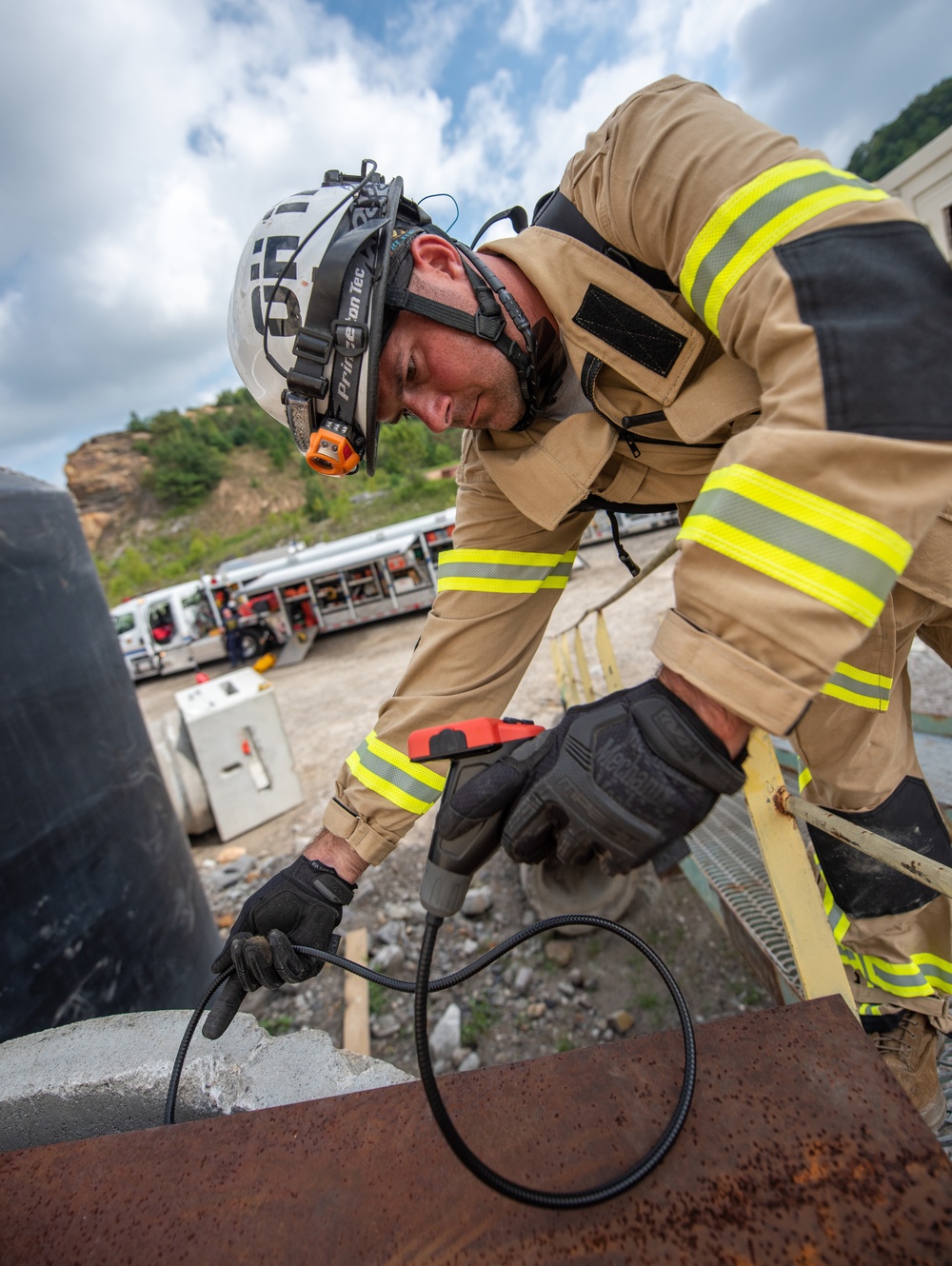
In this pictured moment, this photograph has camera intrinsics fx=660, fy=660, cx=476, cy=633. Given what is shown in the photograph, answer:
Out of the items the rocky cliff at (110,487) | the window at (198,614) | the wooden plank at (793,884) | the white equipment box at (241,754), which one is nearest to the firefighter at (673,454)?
the wooden plank at (793,884)

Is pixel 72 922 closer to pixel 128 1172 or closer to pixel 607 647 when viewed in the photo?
pixel 128 1172

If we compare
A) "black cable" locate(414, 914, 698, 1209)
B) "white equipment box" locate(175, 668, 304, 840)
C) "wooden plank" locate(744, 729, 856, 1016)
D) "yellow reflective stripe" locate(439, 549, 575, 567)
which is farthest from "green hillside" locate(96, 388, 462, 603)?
"black cable" locate(414, 914, 698, 1209)

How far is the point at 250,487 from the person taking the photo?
5312 centimetres

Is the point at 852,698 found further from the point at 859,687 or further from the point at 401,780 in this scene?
the point at 401,780

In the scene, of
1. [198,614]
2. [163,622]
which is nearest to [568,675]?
[198,614]

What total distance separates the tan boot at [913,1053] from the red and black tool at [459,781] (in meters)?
1.12

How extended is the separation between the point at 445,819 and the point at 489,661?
677 millimetres

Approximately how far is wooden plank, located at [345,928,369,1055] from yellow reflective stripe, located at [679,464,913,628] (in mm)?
2313

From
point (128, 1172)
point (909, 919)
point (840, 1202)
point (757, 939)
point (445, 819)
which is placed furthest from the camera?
point (757, 939)

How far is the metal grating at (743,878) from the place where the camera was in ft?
6.34

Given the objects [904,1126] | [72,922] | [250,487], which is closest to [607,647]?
[72,922]

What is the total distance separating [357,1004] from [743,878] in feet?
5.50

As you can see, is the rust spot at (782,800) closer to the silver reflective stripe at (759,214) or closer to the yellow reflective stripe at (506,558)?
the yellow reflective stripe at (506,558)

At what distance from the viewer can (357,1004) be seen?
9.18 feet
